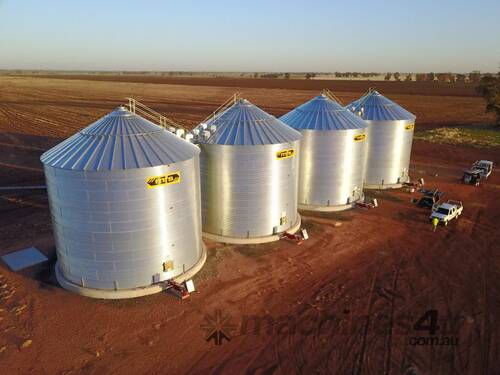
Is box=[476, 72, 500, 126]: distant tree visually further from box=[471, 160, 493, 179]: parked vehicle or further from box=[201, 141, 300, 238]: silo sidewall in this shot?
box=[201, 141, 300, 238]: silo sidewall

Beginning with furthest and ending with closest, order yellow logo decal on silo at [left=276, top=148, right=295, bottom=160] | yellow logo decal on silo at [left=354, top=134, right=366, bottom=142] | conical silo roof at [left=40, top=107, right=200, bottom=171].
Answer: yellow logo decal on silo at [left=354, top=134, right=366, bottom=142] < yellow logo decal on silo at [left=276, top=148, right=295, bottom=160] < conical silo roof at [left=40, top=107, right=200, bottom=171]

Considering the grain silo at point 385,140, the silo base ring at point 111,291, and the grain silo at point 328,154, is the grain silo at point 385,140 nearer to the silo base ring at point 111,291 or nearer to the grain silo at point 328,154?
the grain silo at point 328,154

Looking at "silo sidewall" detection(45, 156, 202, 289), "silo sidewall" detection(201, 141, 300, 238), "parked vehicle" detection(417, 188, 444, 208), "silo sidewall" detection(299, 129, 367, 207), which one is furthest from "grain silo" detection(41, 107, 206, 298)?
"parked vehicle" detection(417, 188, 444, 208)

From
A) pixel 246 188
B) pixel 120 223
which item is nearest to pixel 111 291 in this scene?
pixel 120 223

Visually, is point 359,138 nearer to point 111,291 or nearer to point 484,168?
point 484,168

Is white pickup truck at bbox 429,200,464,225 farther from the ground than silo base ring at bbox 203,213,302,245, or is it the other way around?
white pickup truck at bbox 429,200,464,225

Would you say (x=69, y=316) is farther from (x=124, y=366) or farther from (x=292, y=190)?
(x=292, y=190)

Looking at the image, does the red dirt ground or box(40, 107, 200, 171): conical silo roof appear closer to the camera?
the red dirt ground
